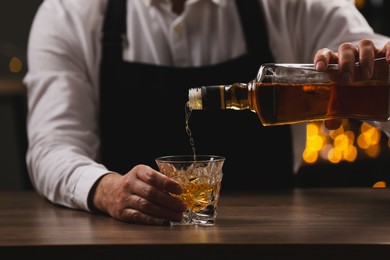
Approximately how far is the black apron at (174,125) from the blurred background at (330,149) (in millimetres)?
1585

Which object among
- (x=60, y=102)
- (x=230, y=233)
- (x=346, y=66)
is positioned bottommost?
(x=230, y=233)

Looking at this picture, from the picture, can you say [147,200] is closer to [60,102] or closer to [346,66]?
[346,66]

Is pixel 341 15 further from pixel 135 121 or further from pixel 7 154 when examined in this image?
pixel 7 154

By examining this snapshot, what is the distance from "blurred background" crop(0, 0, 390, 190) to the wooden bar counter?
2.09m

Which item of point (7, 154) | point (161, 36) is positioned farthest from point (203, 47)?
point (7, 154)

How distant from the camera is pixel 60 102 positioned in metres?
1.94

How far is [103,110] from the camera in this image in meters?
2.06

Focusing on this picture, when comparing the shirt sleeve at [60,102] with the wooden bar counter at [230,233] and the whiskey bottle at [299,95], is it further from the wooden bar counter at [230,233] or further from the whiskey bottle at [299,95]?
the whiskey bottle at [299,95]

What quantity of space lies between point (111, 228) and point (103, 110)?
29.5 inches

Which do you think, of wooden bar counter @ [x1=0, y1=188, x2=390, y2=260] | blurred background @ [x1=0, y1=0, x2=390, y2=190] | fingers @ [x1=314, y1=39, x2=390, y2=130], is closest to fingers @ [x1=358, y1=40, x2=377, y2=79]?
fingers @ [x1=314, y1=39, x2=390, y2=130]

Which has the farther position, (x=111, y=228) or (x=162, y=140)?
(x=162, y=140)

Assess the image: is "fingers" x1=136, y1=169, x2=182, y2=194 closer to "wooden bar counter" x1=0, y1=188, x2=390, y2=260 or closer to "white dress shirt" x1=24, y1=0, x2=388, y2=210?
"wooden bar counter" x1=0, y1=188, x2=390, y2=260

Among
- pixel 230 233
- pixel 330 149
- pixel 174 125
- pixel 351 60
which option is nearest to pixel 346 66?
pixel 351 60

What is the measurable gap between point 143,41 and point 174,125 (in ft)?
0.92
